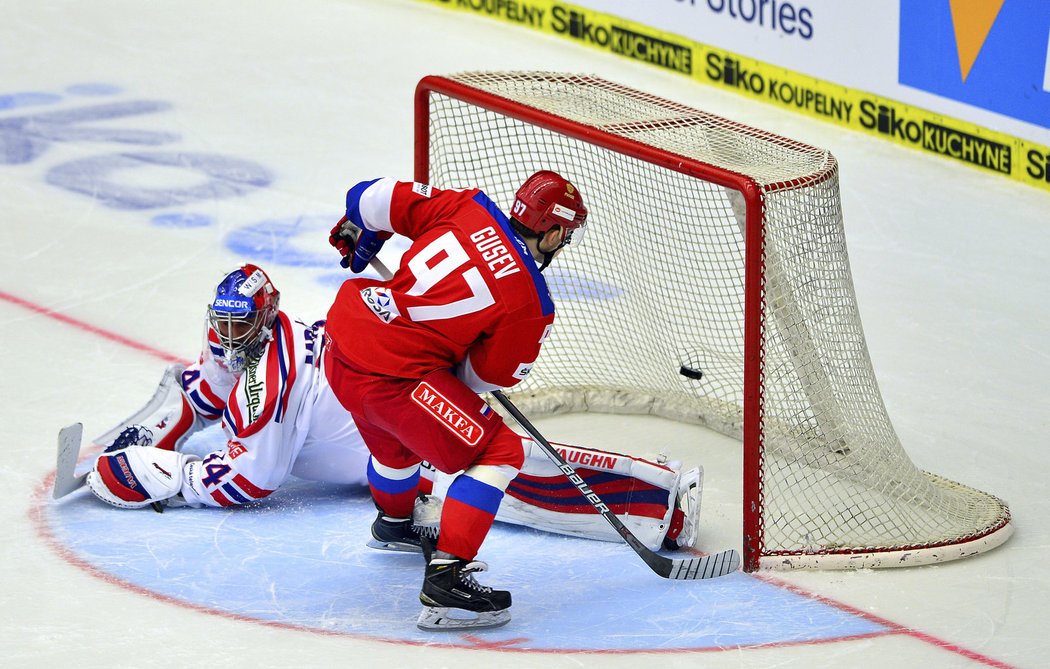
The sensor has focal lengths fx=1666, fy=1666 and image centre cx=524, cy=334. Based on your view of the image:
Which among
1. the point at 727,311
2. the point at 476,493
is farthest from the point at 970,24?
the point at 476,493

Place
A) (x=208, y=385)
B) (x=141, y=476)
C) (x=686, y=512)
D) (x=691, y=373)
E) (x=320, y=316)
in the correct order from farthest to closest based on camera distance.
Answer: (x=320, y=316) → (x=691, y=373) → (x=208, y=385) → (x=141, y=476) → (x=686, y=512)

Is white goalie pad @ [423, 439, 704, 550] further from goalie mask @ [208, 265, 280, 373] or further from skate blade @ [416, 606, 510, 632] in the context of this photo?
goalie mask @ [208, 265, 280, 373]

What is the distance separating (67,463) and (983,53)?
433cm

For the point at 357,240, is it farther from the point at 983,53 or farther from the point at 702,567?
the point at 983,53

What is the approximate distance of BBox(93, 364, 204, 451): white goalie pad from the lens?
16.2 ft

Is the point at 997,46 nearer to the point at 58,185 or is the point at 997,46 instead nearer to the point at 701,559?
the point at 701,559

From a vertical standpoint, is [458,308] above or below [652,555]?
above

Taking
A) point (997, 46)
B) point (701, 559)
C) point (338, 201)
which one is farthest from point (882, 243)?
point (701, 559)

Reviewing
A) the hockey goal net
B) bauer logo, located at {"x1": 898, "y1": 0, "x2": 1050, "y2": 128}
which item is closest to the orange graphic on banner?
bauer logo, located at {"x1": 898, "y1": 0, "x2": 1050, "y2": 128}

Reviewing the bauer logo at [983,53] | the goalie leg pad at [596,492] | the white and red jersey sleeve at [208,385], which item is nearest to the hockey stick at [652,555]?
the goalie leg pad at [596,492]

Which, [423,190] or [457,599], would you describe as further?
[423,190]

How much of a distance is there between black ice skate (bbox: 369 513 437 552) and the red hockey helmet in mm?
947

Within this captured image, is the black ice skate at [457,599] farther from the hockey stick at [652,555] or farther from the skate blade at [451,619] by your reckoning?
the hockey stick at [652,555]

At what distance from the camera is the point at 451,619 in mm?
4062
